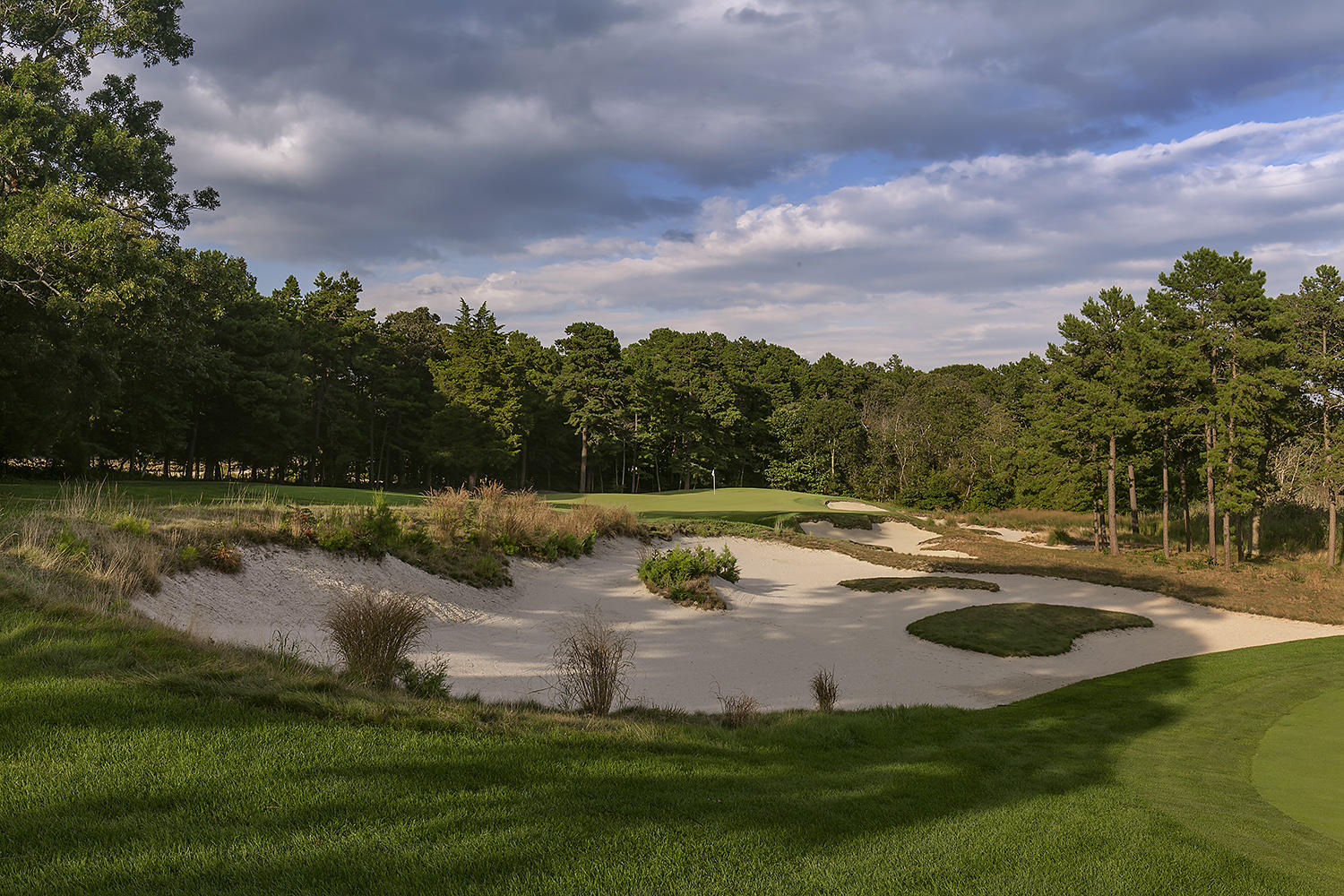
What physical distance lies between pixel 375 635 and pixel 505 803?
11.5ft

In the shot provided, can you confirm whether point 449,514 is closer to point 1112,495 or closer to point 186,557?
point 186,557

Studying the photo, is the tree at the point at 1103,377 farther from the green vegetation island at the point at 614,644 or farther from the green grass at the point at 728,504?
the green grass at the point at 728,504

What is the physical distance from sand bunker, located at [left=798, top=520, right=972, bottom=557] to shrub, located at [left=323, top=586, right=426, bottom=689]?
22.6 m

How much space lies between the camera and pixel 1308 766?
6461 millimetres

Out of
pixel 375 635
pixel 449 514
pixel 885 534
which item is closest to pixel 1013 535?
pixel 885 534

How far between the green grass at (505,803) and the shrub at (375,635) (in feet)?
4.10

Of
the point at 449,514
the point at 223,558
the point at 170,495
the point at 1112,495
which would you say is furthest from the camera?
the point at 1112,495

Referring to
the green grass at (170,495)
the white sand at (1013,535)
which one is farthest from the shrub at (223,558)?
the white sand at (1013,535)

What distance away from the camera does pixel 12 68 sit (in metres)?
20.7

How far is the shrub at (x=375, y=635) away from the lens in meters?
6.38

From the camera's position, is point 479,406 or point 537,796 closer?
point 537,796

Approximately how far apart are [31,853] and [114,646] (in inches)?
107

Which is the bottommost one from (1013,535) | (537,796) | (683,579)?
(1013,535)

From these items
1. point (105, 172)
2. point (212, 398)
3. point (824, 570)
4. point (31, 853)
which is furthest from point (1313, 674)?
point (212, 398)
